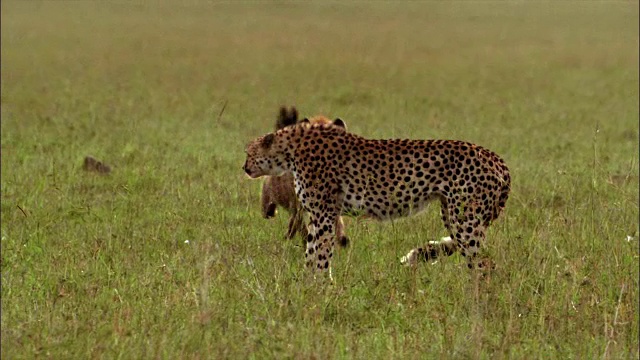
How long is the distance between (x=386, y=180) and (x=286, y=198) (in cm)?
141

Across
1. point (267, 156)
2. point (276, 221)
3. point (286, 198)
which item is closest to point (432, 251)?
point (267, 156)

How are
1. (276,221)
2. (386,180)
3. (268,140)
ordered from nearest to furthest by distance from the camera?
(386,180)
(268,140)
(276,221)

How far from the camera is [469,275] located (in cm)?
627

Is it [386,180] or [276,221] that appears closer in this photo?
[386,180]

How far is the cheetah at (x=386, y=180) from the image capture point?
6.50m

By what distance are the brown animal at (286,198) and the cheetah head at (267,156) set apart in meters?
0.66

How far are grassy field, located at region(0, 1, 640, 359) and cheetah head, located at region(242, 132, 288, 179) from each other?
1.51 ft

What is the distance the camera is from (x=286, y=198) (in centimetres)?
796

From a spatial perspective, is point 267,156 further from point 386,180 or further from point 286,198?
point 286,198

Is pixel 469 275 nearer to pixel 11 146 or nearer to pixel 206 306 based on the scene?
pixel 206 306

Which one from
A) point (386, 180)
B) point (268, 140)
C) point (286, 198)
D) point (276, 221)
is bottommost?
point (276, 221)

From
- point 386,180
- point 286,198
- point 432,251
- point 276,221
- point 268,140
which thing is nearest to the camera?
point 386,180

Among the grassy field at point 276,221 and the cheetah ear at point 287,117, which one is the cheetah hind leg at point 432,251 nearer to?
the grassy field at point 276,221

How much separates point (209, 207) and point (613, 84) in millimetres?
13905
